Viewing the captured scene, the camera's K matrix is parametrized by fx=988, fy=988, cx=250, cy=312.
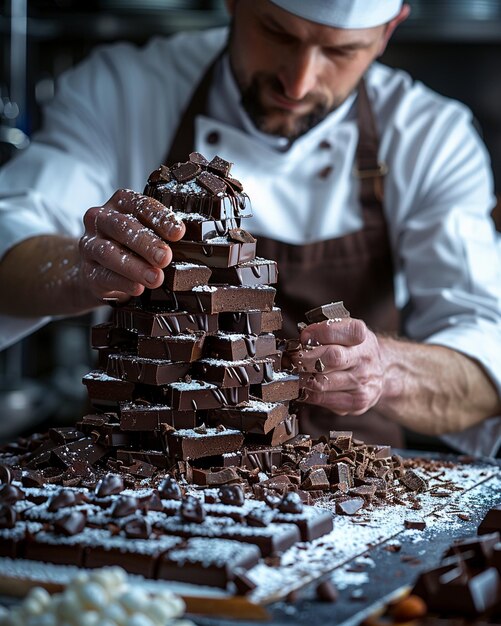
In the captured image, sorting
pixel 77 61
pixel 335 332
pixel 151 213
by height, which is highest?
pixel 77 61

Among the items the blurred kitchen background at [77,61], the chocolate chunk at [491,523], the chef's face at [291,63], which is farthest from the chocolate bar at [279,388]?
the blurred kitchen background at [77,61]

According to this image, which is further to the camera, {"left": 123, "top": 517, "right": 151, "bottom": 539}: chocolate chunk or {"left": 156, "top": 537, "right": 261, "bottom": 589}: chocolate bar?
{"left": 123, "top": 517, "right": 151, "bottom": 539}: chocolate chunk

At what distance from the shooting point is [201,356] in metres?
1.84

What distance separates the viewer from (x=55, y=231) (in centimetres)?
289

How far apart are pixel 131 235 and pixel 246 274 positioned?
0.22 m

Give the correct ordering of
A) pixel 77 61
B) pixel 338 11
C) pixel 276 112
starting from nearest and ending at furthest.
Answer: pixel 338 11 < pixel 276 112 < pixel 77 61

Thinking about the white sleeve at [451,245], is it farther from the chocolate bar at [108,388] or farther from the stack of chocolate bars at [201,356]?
the chocolate bar at [108,388]

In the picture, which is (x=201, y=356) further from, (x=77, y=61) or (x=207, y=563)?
(x=77, y=61)

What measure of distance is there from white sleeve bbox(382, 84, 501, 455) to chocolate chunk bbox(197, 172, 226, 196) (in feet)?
3.34

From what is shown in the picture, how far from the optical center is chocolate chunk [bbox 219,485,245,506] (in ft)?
5.17

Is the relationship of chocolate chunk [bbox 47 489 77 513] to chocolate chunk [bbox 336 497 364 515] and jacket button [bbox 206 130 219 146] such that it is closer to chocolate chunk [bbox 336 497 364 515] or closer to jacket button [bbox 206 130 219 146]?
chocolate chunk [bbox 336 497 364 515]

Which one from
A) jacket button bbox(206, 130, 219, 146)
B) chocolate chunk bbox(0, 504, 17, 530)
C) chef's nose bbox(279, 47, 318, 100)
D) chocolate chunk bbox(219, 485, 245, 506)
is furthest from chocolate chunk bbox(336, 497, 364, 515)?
jacket button bbox(206, 130, 219, 146)

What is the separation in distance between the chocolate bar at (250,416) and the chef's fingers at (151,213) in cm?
33

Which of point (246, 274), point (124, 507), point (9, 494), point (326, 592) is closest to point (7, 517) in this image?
point (9, 494)
